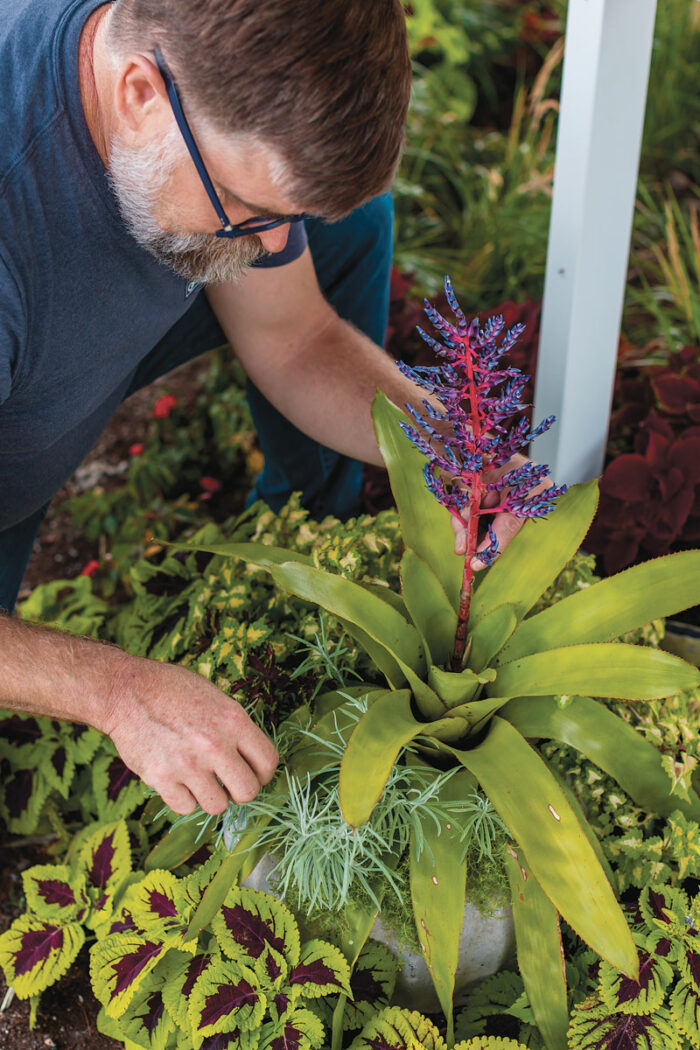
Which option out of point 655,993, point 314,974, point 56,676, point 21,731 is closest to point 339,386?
point 56,676

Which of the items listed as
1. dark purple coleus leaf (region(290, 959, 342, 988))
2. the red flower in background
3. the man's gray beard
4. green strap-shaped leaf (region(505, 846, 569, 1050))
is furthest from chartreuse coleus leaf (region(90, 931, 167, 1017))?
the red flower in background

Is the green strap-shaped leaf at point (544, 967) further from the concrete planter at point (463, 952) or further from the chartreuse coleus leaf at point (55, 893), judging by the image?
the chartreuse coleus leaf at point (55, 893)

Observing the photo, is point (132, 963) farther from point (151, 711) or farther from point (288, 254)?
point (288, 254)

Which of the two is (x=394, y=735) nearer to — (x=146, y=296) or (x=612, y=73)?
(x=146, y=296)

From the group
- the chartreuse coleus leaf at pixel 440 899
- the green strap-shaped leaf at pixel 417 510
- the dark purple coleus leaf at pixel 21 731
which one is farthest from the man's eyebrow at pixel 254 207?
the dark purple coleus leaf at pixel 21 731

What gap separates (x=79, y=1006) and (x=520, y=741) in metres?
1.01

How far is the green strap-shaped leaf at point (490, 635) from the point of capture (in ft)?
4.83

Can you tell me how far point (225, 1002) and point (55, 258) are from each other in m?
1.19

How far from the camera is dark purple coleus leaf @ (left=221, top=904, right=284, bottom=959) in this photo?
→ 1.47 meters

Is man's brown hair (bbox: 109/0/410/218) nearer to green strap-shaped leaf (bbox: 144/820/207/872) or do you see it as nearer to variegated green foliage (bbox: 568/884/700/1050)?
green strap-shaped leaf (bbox: 144/820/207/872)

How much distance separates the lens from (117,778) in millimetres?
1906

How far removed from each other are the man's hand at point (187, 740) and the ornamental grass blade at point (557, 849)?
329mm

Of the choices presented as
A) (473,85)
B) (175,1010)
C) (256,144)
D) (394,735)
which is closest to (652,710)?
(394,735)

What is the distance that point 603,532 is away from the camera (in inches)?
88.9
